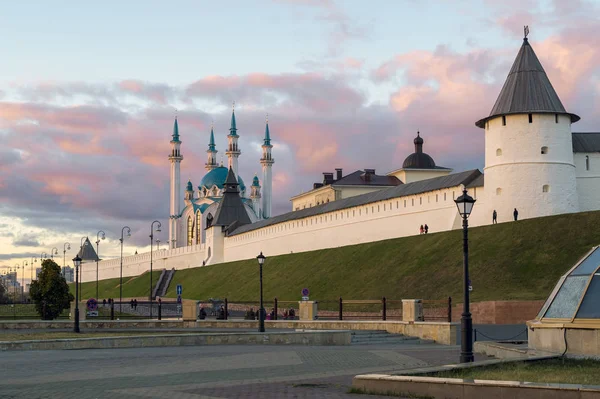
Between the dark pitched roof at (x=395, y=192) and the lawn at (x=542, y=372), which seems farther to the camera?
the dark pitched roof at (x=395, y=192)

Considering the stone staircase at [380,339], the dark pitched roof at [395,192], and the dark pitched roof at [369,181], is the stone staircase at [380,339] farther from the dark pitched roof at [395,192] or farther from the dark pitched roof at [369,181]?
the dark pitched roof at [369,181]

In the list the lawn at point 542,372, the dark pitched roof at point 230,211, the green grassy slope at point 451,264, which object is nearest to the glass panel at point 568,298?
the lawn at point 542,372

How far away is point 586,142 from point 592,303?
42.3 metres

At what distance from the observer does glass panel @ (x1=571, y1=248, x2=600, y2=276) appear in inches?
688

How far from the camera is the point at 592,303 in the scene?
16.7 meters

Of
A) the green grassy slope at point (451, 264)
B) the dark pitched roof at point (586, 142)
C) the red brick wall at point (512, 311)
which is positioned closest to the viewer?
the red brick wall at point (512, 311)

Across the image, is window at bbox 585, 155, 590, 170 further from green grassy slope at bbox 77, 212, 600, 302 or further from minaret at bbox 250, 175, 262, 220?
minaret at bbox 250, 175, 262, 220

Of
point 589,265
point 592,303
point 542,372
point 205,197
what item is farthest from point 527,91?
point 205,197

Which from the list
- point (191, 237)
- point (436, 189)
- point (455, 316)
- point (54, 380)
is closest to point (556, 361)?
point (54, 380)

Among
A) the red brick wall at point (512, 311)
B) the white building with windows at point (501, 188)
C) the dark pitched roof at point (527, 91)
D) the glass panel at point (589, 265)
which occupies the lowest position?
the red brick wall at point (512, 311)

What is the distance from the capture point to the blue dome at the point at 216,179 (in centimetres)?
13762

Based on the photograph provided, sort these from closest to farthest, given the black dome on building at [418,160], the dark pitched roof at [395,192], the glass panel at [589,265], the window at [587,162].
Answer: the glass panel at [589,265], the window at [587,162], the dark pitched roof at [395,192], the black dome on building at [418,160]

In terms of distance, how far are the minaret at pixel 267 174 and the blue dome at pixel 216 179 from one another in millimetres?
4419

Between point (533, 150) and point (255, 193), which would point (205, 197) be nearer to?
point (255, 193)
